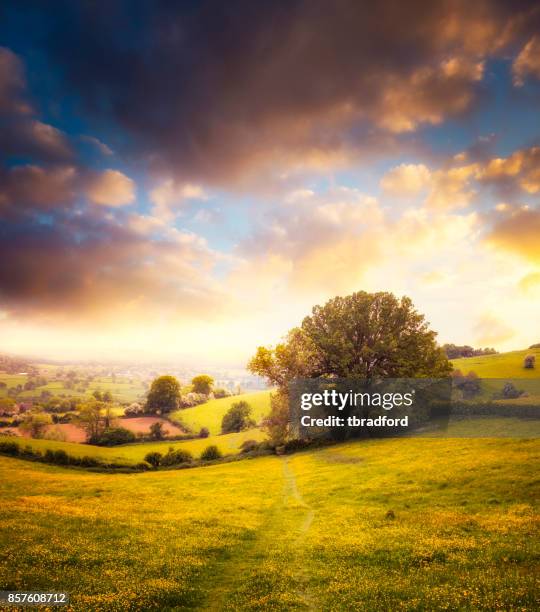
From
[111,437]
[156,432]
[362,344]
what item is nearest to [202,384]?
[156,432]

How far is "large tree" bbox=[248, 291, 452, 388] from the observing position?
56.9 meters

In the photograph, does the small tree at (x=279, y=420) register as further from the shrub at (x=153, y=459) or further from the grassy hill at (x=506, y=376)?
the grassy hill at (x=506, y=376)

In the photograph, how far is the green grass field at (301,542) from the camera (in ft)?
41.2

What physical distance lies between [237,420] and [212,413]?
55.7 feet

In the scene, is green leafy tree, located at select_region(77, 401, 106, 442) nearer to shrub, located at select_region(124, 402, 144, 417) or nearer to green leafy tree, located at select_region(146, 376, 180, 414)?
shrub, located at select_region(124, 402, 144, 417)

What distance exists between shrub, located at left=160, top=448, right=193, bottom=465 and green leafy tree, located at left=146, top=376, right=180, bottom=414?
6360cm

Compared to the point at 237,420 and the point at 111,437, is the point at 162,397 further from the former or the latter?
the point at 237,420

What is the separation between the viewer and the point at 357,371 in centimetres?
5756

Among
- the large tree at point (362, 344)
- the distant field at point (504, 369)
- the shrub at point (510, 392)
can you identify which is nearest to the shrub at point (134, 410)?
the large tree at point (362, 344)

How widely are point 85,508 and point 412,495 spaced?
26.2m

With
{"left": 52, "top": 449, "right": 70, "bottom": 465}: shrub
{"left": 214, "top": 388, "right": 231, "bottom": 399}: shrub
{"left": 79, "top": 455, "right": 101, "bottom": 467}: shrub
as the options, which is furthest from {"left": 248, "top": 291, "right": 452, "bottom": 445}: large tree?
{"left": 214, "top": 388, "right": 231, "bottom": 399}: shrub

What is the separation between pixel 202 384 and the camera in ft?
537

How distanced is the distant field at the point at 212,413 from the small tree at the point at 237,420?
3.08 metres

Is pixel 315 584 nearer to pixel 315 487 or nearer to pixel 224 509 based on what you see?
pixel 224 509
